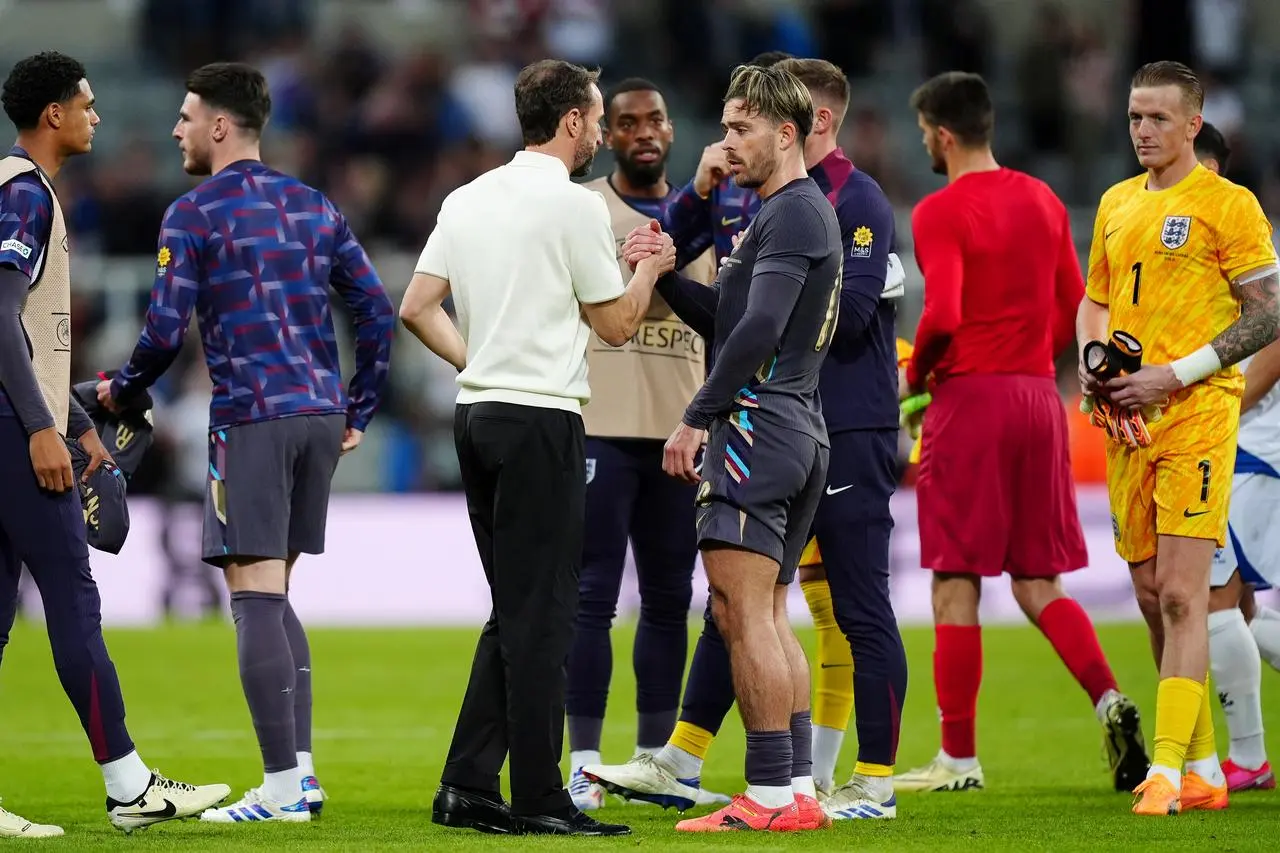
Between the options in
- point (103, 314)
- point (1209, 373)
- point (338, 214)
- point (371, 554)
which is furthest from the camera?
point (103, 314)

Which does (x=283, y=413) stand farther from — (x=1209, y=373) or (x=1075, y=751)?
(x=1075, y=751)

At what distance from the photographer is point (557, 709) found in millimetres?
5715

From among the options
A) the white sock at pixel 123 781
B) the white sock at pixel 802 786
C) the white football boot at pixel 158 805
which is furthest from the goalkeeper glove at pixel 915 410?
the white sock at pixel 123 781

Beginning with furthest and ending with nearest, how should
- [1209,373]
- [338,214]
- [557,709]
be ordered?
1. [338,214]
2. [1209,373]
3. [557,709]

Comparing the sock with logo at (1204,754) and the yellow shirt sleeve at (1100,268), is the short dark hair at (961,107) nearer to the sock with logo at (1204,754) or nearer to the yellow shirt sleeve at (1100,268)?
the yellow shirt sleeve at (1100,268)

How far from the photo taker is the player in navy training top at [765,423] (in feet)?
18.4

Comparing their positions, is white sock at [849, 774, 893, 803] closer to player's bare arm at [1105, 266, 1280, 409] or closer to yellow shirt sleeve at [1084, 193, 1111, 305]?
player's bare arm at [1105, 266, 1280, 409]

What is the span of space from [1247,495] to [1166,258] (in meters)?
1.37

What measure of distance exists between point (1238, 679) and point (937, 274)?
1915 mm

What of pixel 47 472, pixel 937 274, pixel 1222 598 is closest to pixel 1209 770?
pixel 1222 598

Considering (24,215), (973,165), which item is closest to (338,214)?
(24,215)

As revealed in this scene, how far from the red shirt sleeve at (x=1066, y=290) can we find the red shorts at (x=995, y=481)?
35cm

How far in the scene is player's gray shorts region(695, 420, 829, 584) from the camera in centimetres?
562

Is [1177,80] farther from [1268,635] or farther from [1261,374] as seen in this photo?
[1268,635]
